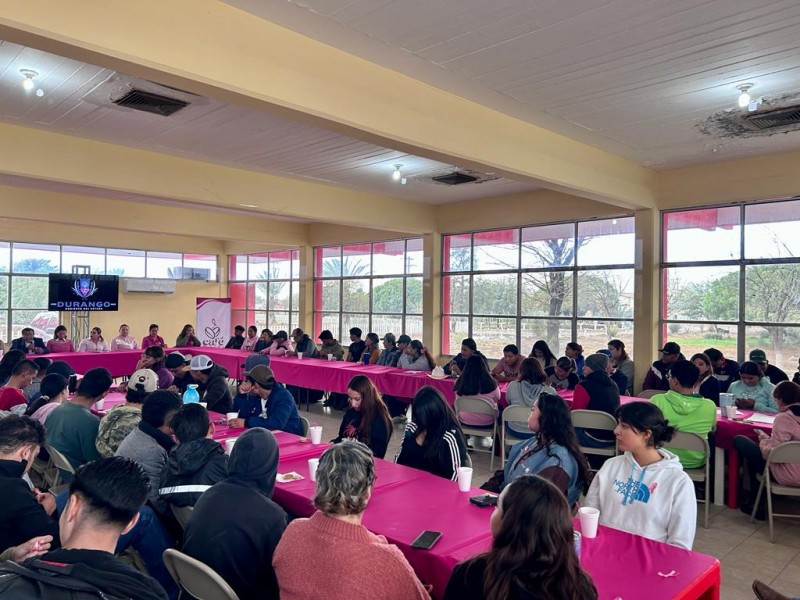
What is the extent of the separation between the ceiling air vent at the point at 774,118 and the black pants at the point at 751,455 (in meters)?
2.87

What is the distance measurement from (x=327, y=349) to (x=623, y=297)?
4660 millimetres

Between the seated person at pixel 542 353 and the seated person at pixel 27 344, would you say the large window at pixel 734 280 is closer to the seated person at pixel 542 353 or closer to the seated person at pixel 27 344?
the seated person at pixel 542 353

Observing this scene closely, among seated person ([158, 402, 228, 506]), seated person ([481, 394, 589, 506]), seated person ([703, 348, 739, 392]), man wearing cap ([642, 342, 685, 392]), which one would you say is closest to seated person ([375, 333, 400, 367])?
man wearing cap ([642, 342, 685, 392])

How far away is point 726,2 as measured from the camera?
3.27m

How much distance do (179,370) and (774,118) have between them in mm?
6130

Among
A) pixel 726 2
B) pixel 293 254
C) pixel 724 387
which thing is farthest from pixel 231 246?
pixel 726 2

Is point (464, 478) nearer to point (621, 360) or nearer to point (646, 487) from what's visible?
point (646, 487)

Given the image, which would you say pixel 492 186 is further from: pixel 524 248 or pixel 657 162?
pixel 657 162

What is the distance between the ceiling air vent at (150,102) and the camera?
479 cm

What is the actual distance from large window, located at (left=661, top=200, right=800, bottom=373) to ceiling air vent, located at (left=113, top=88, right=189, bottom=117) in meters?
6.16

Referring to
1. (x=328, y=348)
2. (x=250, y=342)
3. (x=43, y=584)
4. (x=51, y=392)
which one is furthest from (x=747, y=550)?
(x=250, y=342)

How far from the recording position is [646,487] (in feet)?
8.18

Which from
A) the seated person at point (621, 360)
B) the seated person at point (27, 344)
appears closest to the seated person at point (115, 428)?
the seated person at point (621, 360)

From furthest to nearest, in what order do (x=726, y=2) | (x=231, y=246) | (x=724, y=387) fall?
(x=231, y=246), (x=724, y=387), (x=726, y=2)
